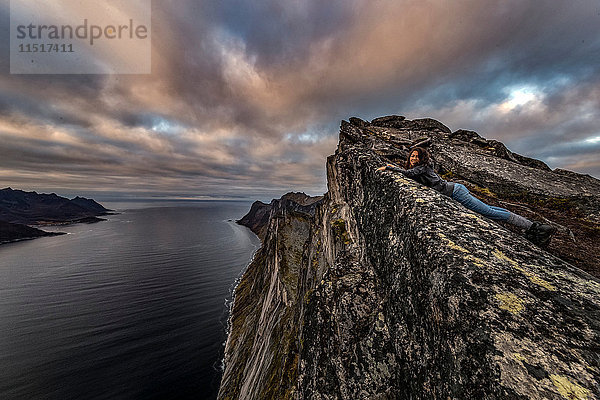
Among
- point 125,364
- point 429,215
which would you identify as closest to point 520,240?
point 429,215

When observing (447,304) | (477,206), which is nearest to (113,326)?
(447,304)

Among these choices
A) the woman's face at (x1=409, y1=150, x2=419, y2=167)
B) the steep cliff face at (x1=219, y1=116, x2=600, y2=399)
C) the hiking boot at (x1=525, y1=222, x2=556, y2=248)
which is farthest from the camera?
the woman's face at (x1=409, y1=150, x2=419, y2=167)

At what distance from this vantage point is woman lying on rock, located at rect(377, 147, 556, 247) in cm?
643

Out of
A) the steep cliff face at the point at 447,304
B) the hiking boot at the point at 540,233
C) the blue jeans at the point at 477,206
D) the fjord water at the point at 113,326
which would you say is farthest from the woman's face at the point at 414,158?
the fjord water at the point at 113,326

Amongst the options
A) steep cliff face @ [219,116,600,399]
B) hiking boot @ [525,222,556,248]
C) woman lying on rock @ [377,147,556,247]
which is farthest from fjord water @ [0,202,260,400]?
hiking boot @ [525,222,556,248]

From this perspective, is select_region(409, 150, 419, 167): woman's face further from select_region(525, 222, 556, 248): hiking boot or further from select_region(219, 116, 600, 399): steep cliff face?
select_region(525, 222, 556, 248): hiking boot

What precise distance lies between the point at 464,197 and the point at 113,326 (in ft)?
346

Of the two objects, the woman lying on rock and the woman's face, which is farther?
the woman's face

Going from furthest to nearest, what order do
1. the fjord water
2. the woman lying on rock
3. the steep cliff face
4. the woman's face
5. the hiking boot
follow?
the fjord water → the woman's face → the woman lying on rock → the hiking boot → the steep cliff face

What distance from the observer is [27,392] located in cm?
5028

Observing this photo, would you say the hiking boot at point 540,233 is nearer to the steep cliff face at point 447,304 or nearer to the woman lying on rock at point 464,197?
the woman lying on rock at point 464,197

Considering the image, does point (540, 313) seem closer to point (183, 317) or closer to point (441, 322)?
point (441, 322)

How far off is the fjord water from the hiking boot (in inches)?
2452

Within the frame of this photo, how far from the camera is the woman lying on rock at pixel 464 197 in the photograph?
21.1 ft
